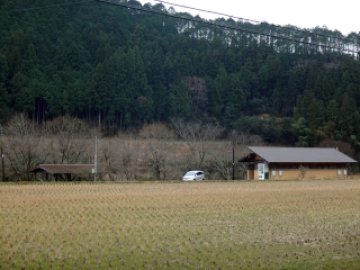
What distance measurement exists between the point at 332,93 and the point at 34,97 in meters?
44.4

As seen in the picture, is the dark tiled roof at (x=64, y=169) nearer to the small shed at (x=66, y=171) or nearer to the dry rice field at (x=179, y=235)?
the small shed at (x=66, y=171)

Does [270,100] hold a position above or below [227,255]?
above

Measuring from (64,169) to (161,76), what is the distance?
1692 inches

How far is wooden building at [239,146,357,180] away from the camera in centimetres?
5350

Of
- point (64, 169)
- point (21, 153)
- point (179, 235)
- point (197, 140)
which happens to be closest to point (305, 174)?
point (197, 140)

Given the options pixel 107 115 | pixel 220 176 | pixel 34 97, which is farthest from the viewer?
pixel 107 115

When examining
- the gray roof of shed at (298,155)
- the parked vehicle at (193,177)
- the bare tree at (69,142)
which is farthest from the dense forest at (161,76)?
the parked vehicle at (193,177)

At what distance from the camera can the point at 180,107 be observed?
8156 centimetres

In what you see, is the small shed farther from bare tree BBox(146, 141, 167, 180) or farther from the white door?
the white door

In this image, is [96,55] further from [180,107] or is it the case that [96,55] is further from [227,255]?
[227,255]

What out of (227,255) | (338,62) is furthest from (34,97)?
(227,255)

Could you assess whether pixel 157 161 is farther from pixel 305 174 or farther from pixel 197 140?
pixel 305 174

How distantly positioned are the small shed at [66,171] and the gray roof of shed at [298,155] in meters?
17.9

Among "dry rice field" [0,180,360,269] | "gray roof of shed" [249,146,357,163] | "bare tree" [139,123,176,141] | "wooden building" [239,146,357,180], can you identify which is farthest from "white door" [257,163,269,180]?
"dry rice field" [0,180,360,269]
